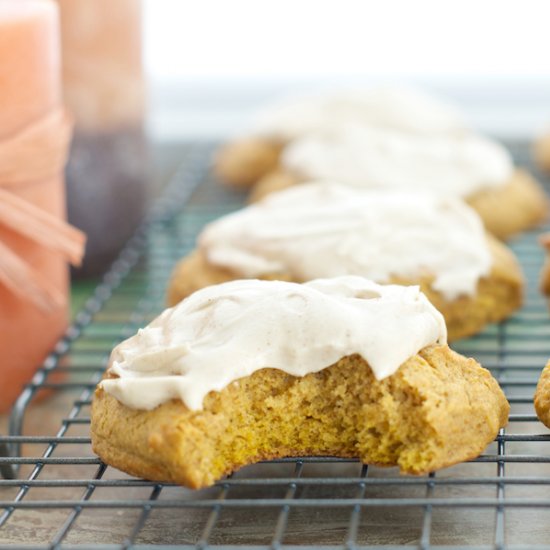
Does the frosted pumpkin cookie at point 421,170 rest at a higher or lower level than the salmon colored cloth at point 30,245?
lower

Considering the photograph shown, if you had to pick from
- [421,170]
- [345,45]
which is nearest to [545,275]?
[421,170]

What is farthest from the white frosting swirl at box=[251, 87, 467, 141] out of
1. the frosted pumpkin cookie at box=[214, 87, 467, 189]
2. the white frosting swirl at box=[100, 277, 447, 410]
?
the white frosting swirl at box=[100, 277, 447, 410]

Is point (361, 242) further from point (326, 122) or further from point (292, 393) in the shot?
point (326, 122)

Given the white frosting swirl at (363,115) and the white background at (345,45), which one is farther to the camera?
the white background at (345,45)

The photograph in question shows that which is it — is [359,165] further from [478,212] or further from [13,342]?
[13,342]

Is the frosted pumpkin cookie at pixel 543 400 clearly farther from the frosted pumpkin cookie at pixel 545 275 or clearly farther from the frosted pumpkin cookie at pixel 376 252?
the frosted pumpkin cookie at pixel 545 275

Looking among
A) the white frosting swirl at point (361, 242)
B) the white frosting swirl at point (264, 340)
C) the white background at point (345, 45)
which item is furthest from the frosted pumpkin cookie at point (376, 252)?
the white background at point (345, 45)

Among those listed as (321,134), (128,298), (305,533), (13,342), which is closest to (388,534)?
(305,533)

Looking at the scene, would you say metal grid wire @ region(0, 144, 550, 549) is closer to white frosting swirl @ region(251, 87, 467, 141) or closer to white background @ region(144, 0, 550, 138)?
white frosting swirl @ region(251, 87, 467, 141)
